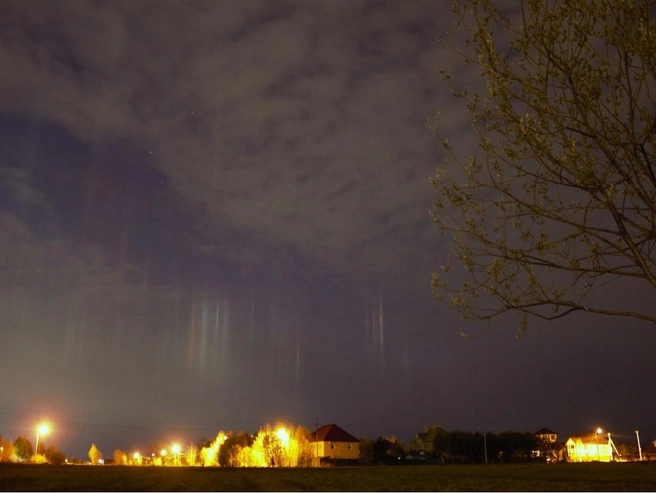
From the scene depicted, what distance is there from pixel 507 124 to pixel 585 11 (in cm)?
127

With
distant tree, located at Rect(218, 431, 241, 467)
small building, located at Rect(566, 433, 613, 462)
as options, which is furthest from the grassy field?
small building, located at Rect(566, 433, 613, 462)

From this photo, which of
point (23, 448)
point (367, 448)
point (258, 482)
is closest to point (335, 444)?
point (367, 448)

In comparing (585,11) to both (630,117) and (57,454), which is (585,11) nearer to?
(630,117)

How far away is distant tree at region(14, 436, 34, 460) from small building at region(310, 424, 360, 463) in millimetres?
33445

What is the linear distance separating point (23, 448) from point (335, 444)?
125 ft

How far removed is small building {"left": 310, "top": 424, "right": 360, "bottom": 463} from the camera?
79.8 meters

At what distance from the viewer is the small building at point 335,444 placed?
3142 inches

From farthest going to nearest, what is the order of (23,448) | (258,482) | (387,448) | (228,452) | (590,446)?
(590,446) → (387,448) → (23,448) → (228,452) → (258,482)

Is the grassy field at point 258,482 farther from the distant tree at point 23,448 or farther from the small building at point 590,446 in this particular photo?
the small building at point 590,446

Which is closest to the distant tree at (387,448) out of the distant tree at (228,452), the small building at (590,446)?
the distant tree at (228,452)

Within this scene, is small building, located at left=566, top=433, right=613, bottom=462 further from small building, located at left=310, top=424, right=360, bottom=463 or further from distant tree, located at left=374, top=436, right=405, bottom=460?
small building, located at left=310, top=424, right=360, bottom=463

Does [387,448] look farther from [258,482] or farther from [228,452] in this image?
[258,482]

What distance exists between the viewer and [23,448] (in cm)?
7331

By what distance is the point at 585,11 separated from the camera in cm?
598
